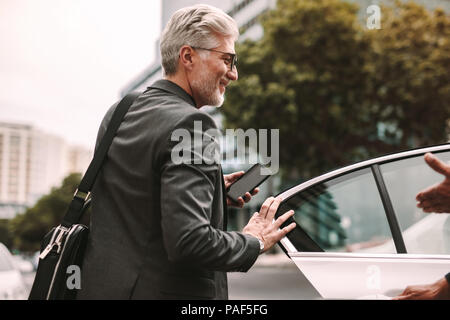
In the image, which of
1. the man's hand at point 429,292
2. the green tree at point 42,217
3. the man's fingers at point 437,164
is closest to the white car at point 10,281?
the man's hand at point 429,292

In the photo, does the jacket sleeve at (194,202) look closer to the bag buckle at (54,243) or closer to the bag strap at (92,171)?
the bag strap at (92,171)

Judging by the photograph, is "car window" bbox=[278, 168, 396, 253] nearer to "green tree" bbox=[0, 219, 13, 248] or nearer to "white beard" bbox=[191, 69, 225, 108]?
"white beard" bbox=[191, 69, 225, 108]

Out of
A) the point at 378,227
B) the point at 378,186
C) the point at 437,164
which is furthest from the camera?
the point at 378,227

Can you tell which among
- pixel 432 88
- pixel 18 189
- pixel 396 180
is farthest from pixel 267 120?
pixel 18 189

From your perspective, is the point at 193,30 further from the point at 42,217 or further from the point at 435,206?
the point at 42,217

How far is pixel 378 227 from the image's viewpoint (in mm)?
2133

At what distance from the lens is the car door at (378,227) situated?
167cm

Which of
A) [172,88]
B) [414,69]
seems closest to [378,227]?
[172,88]

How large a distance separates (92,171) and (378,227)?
1368 mm

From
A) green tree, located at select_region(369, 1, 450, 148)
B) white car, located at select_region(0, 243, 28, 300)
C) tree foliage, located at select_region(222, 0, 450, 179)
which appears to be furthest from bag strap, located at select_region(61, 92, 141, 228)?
green tree, located at select_region(369, 1, 450, 148)

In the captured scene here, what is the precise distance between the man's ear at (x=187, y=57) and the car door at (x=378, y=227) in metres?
0.69

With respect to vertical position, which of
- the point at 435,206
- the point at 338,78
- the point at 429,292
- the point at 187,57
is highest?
the point at 338,78

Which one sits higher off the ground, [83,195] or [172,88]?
[172,88]
